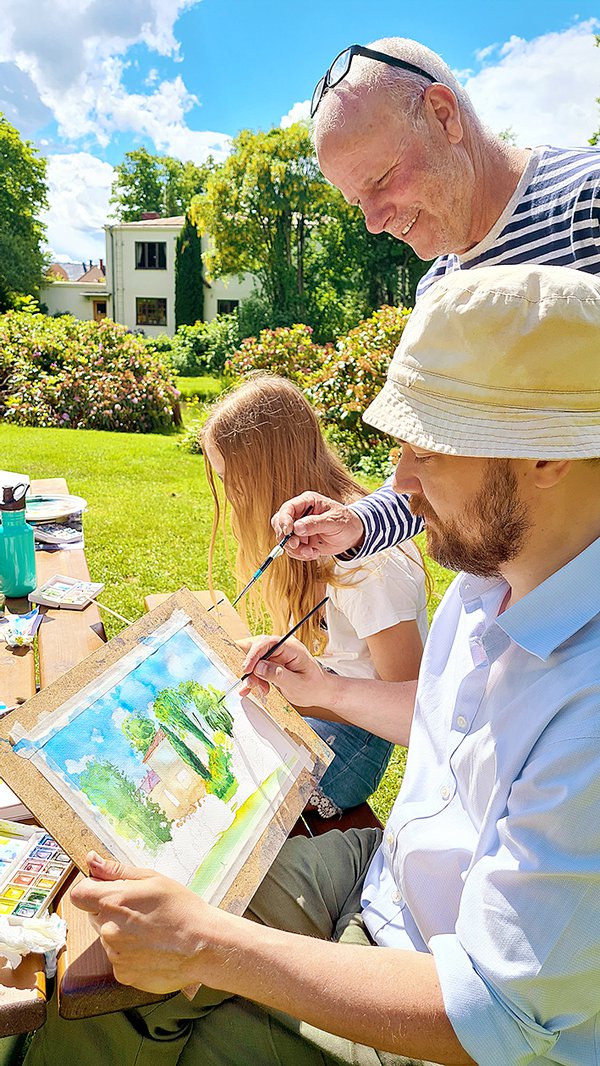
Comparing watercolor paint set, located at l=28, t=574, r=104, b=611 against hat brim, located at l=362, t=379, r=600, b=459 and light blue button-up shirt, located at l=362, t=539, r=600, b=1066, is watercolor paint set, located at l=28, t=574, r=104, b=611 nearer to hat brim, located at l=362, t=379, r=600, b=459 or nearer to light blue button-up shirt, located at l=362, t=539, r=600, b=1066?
light blue button-up shirt, located at l=362, t=539, r=600, b=1066

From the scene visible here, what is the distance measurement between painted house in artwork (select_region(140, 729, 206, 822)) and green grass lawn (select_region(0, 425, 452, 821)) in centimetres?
175

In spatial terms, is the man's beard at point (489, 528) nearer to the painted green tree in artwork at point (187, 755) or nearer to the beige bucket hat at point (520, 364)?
the beige bucket hat at point (520, 364)

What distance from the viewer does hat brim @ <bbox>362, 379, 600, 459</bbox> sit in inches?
42.8

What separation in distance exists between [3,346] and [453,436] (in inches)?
509

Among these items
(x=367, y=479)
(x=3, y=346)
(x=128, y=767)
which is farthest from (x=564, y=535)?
(x=3, y=346)

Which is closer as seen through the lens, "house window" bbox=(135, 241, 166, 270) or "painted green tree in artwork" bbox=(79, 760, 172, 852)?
"painted green tree in artwork" bbox=(79, 760, 172, 852)

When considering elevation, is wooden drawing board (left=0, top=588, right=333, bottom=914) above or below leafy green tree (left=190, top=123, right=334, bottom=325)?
below

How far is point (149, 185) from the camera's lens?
45.9 meters

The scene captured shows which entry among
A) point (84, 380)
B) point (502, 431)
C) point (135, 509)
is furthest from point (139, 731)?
point (84, 380)

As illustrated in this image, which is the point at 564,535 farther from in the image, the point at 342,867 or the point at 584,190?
the point at 584,190

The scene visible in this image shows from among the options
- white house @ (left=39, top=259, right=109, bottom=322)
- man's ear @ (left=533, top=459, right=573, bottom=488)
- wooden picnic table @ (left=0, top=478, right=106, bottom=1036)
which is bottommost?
wooden picnic table @ (left=0, top=478, right=106, bottom=1036)

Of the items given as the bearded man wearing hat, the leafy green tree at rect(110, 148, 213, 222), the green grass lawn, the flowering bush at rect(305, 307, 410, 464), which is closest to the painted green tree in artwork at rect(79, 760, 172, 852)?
the bearded man wearing hat

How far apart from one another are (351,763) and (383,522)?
0.65 meters

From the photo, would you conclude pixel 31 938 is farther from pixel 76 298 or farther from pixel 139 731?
pixel 76 298
